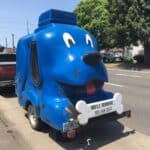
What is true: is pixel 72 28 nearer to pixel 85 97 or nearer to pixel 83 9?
pixel 85 97

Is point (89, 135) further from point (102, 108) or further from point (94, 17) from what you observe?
point (94, 17)

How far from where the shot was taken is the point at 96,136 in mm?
7547

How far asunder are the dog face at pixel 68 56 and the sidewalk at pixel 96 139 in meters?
1.10

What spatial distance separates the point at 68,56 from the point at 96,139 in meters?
1.87

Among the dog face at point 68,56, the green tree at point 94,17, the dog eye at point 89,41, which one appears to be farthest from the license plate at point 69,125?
the green tree at point 94,17

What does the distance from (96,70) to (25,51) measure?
7.00 ft

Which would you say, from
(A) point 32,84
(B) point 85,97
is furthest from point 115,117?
(A) point 32,84

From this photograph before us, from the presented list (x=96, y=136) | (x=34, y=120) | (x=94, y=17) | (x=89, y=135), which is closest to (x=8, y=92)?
(x=34, y=120)

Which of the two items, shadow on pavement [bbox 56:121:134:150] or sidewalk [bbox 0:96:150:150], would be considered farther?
shadow on pavement [bbox 56:121:134:150]

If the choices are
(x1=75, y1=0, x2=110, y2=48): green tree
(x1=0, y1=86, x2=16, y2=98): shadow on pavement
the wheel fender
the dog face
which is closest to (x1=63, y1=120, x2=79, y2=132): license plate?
the dog face

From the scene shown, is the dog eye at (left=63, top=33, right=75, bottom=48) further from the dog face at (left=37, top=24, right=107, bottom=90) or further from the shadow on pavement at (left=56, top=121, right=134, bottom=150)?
the shadow on pavement at (left=56, top=121, right=134, bottom=150)

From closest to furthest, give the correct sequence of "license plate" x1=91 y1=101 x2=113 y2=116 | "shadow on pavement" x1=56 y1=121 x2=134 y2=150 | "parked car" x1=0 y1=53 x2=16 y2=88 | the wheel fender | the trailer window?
"license plate" x1=91 y1=101 x2=113 y2=116
"shadow on pavement" x1=56 y1=121 x2=134 y2=150
the wheel fender
the trailer window
"parked car" x1=0 y1=53 x2=16 y2=88

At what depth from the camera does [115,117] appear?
7.29 metres

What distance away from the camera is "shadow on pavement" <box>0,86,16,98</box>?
1374 cm
